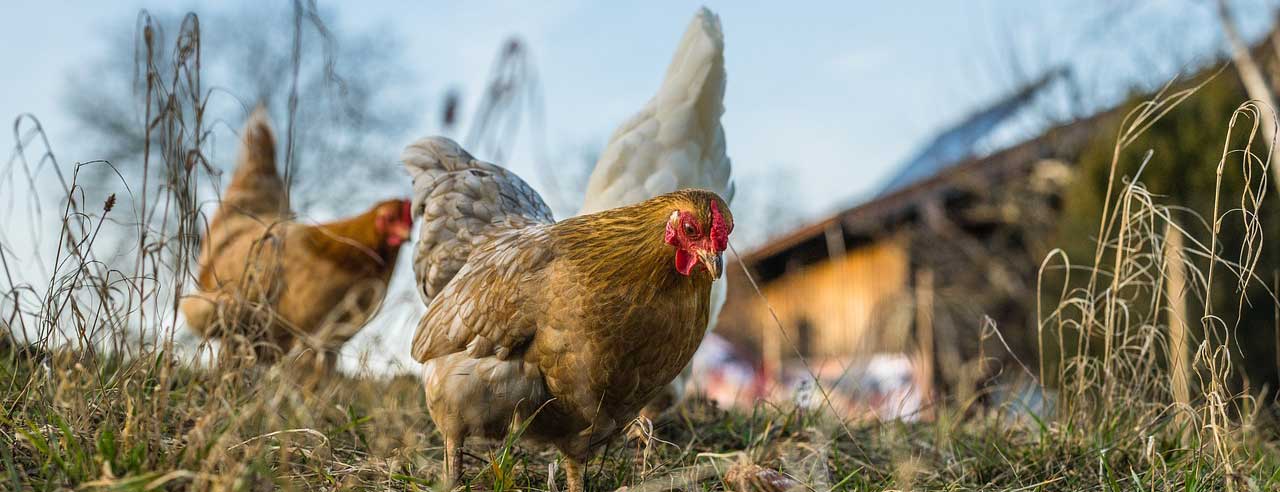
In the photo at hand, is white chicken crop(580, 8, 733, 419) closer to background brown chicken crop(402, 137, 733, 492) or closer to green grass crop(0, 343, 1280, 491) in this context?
green grass crop(0, 343, 1280, 491)

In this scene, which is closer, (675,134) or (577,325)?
(577,325)

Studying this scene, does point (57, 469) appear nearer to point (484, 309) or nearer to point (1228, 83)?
point (484, 309)

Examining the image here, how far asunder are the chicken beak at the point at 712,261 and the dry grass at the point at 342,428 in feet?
Result: 1.58

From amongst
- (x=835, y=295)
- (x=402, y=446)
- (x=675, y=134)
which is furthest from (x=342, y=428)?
(x=835, y=295)

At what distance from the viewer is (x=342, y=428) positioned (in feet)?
7.70

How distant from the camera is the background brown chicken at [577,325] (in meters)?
2.13

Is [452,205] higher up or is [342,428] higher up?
[452,205]

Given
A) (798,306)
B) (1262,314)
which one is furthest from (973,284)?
(1262,314)

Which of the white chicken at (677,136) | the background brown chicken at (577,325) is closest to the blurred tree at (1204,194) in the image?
the white chicken at (677,136)

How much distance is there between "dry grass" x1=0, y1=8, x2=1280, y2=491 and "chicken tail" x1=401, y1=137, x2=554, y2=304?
1.85ft

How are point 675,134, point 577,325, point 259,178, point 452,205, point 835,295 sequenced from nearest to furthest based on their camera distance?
point 577,325
point 452,205
point 675,134
point 259,178
point 835,295

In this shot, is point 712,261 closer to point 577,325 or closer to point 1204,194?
point 577,325

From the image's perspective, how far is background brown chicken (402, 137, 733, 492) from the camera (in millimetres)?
2133

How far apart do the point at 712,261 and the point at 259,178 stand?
4.21 metres
